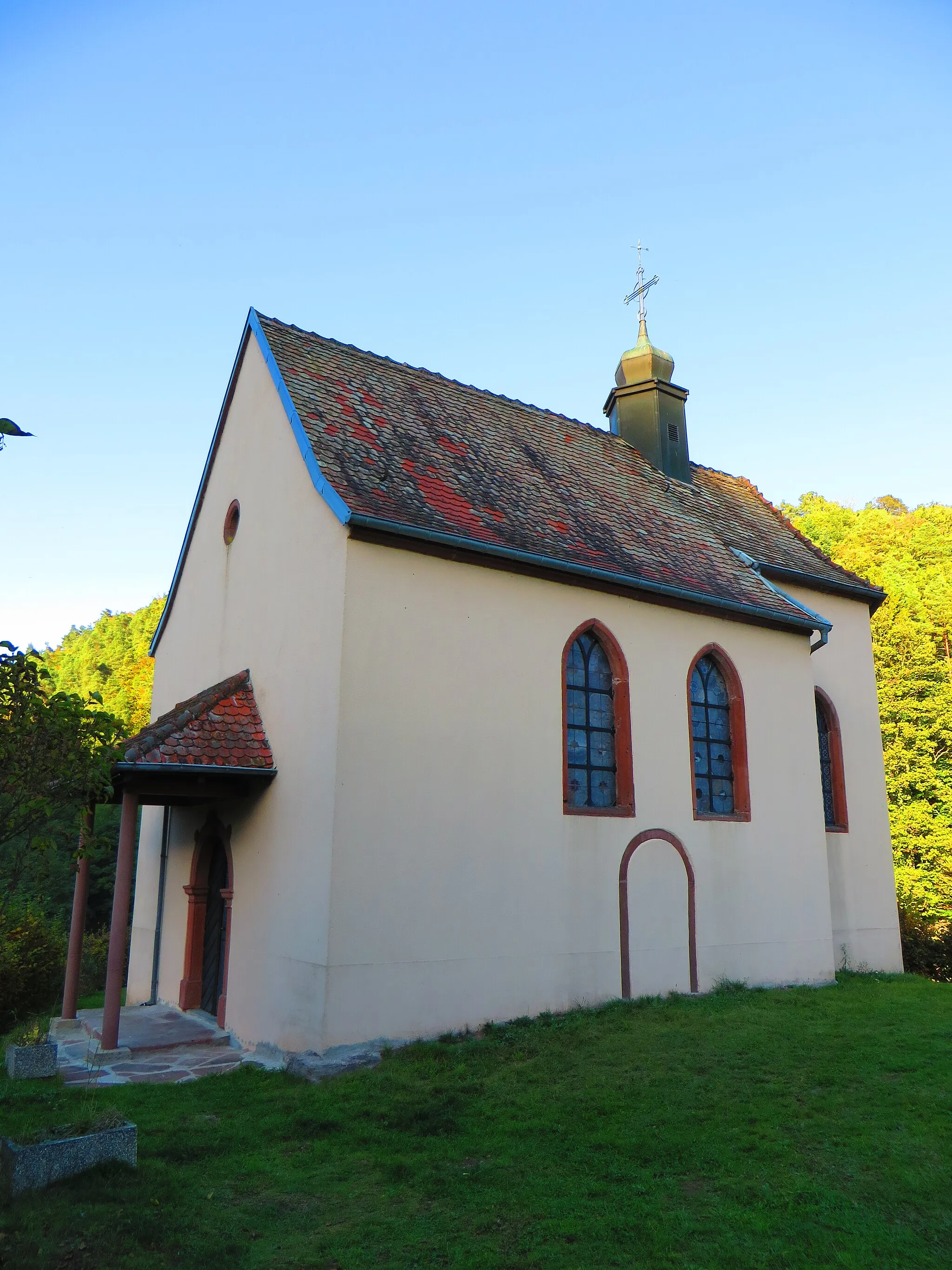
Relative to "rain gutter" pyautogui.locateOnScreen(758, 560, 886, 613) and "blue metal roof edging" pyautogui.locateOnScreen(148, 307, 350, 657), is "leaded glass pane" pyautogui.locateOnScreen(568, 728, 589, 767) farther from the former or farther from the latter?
"rain gutter" pyautogui.locateOnScreen(758, 560, 886, 613)

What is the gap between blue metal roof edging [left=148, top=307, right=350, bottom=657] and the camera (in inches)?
388

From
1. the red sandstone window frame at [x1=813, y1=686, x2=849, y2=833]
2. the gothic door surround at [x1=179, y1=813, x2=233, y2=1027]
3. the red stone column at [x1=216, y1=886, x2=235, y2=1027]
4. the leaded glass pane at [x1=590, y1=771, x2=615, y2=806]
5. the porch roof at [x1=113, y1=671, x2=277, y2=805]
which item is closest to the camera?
the porch roof at [x1=113, y1=671, x2=277, y2=805]

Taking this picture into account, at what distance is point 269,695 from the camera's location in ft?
35.3

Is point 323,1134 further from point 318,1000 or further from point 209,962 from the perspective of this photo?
point 209,962

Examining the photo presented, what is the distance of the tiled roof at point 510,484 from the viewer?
34.8 feet

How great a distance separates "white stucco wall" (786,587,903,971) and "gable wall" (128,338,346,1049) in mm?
8036

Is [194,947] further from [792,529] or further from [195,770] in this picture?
[792,529]

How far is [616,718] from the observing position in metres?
11.5

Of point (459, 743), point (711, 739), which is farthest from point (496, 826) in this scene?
point (711, 739)

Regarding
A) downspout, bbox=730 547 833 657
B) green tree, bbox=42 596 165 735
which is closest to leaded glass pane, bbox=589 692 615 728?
downspout, bbox=730 547 833 657

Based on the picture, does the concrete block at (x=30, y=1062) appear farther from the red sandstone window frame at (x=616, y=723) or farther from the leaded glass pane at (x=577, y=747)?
the leaded glass pane at (x=577, y=747)

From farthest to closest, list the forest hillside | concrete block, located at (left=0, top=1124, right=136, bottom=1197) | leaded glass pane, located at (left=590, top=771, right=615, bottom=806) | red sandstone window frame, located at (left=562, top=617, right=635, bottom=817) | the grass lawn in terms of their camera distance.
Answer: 1. the forest hillside
2. leaded glass pane, located at (left=590, top=771, right=615, bottom=806)
3. red sandstone window frame, located at (left=562, top=617, right=635, bottom=817)
4. concrete block, located at (left=0, top=1124, right=136, bottom=1197)
5. the grass lawn

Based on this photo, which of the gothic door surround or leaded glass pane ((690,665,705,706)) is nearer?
the gothic door surround

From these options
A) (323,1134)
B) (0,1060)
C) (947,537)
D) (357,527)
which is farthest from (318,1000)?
(947,537)
